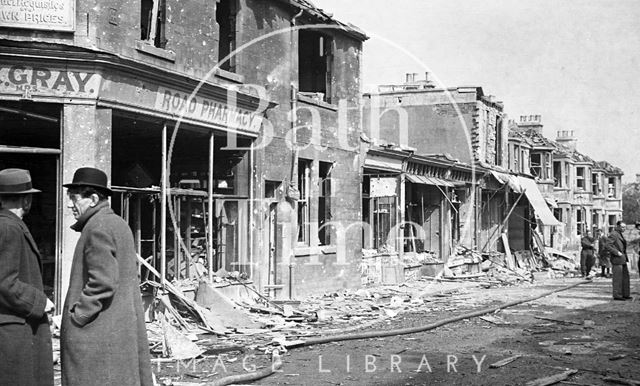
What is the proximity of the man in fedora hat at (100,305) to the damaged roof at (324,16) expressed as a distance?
12059 mm

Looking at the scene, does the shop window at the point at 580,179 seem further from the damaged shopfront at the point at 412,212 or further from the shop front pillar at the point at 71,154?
the shop front pillar at the point at 71,154

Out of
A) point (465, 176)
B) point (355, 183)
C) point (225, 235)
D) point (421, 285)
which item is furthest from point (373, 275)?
point (465, 176)

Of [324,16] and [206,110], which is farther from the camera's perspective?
[324,16]

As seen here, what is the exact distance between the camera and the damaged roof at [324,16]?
658 inches

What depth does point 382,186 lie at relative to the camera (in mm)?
22438

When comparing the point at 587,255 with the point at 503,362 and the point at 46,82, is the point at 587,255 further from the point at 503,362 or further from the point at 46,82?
the point at 46,82

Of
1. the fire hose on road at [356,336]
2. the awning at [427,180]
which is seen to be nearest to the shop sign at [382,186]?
the awning at [427,180]

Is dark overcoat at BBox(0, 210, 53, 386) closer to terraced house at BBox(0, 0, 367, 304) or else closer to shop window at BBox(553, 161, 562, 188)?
terraced house at BBox(0, 0, 367, 304)

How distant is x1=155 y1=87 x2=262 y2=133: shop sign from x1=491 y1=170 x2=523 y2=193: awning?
18554 millimetres

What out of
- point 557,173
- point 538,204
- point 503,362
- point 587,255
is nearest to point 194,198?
point 503,362

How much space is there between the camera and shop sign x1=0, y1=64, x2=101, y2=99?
34.0ft

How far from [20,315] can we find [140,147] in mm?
11076

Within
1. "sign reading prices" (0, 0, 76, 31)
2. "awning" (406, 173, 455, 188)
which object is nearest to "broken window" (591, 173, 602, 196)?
"awning" (406, 173, 455, 188)

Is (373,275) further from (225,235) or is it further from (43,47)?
(43,47)
